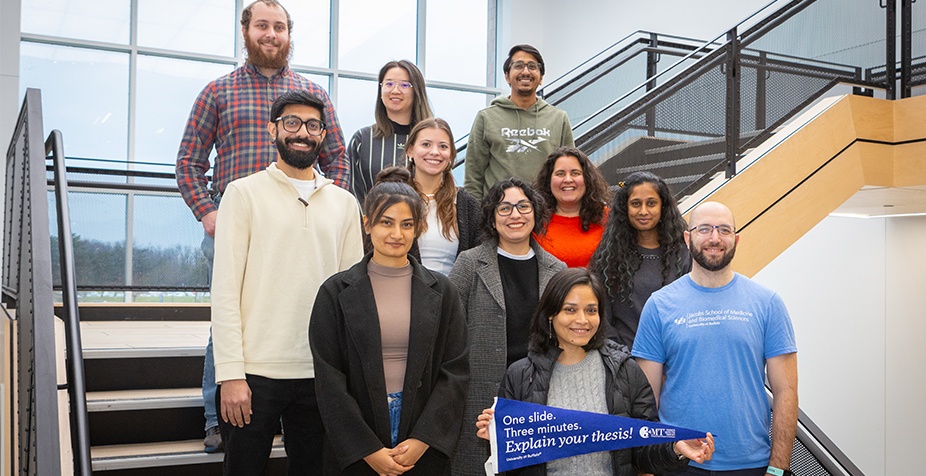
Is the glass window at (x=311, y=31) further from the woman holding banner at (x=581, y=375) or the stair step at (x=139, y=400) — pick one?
the woman holding banner at (x=581, y=375)

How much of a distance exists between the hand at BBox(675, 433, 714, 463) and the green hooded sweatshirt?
1.66 meters

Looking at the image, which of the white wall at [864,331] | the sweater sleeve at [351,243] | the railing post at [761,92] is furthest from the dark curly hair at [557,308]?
the white wall at [864,331]

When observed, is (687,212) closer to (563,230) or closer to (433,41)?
(563,230)

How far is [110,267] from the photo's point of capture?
5.81 m

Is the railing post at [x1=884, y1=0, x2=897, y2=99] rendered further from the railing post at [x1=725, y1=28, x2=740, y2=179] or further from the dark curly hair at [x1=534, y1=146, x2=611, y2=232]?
the dark curly hair at [x1=534, y1=146, x2=611, y2=232]

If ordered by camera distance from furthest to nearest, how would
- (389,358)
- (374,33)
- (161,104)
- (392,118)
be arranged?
(374,33) → (161,104) → (392,118) → (389,358)

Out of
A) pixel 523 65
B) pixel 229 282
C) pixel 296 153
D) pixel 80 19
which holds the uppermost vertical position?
pixel 80 19

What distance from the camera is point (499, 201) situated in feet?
10.2

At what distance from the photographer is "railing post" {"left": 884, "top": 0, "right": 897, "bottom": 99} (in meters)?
5.65

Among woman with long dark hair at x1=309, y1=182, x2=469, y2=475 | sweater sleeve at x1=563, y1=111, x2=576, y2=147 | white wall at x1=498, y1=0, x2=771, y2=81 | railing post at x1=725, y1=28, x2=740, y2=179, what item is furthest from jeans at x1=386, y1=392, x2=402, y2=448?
white wall at x1=498, y1=0, x2=771, y2=81

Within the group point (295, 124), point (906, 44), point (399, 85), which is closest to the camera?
point (295, 124)

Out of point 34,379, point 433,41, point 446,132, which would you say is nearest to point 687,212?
point 446,132

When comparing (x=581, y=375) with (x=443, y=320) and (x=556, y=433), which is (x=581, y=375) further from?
(x=443, y=320)

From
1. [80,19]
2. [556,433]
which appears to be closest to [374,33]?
[80,19]
